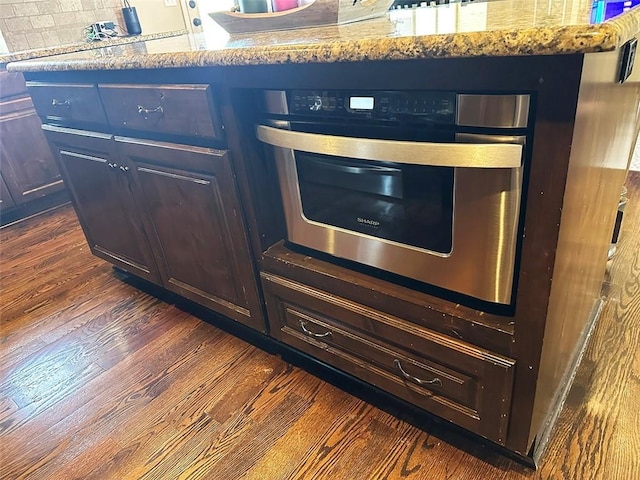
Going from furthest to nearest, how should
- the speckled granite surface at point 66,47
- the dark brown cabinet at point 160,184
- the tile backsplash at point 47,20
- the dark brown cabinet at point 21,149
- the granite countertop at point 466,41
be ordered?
the tile backsplash at point 47,20 < the dark brown cabinet at point 21,149 < the speckled granite surface at point 66,47 < the dark brown cabinet at point 160,184 < the granite countertop at point 466,41

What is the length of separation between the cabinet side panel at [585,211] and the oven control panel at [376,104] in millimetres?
215

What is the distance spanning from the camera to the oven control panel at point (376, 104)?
841mm

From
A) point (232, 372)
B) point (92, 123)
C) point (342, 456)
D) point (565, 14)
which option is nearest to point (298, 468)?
point (342, 456)

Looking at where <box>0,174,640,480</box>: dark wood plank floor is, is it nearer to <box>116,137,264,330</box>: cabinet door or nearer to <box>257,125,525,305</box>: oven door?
<box>116,137,264,330</box>: cabinet door

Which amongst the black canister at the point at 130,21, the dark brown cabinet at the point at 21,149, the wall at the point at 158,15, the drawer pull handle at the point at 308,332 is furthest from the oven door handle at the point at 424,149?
the wall at the point at 158,15

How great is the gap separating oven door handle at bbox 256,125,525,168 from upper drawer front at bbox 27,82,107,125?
0.75m

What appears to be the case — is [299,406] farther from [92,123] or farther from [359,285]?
[92,123]

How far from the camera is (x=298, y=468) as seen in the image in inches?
45.6

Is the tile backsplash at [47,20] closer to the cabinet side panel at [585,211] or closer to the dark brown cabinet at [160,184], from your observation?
the dark brown cabinet at [160,184]

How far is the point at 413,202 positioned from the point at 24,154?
8.77ft

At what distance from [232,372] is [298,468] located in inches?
16.8

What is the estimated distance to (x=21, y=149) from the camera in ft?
9.03

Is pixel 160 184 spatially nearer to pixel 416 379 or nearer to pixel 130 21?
pixel 416 379

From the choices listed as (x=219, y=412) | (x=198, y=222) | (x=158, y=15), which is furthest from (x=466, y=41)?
(x=158, y=15)
